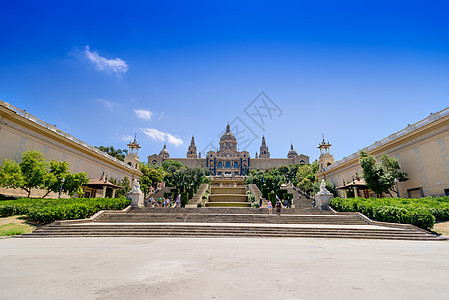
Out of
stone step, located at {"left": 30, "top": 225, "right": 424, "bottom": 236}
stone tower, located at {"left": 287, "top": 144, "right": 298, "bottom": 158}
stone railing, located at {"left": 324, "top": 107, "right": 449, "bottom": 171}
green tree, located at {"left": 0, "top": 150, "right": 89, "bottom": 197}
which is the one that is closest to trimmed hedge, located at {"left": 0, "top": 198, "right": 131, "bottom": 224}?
stone step, located at {"left": 30, "top": 225, "right": 424, "bottom": 236}

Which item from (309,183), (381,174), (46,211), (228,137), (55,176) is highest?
(228,137)

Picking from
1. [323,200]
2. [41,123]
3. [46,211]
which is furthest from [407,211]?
[41,123]

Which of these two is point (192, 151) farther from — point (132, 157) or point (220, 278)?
point (220, 278)

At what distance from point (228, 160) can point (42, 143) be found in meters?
86.4

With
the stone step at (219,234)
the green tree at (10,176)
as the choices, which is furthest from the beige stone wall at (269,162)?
the stone step at (219,234)

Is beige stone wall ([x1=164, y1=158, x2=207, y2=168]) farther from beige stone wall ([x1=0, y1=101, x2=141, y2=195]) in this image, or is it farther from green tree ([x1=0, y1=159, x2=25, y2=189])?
green tree ([x1=0, y1=159, x2=25, y2=189])

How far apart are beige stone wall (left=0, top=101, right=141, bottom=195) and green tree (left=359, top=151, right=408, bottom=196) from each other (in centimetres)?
2761

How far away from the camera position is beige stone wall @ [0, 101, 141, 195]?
19.4 meters

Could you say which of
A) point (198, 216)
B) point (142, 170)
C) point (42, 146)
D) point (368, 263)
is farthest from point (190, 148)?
point (368, 263)

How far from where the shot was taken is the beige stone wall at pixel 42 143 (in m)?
19.4

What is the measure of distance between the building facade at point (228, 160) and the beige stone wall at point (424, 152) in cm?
7785

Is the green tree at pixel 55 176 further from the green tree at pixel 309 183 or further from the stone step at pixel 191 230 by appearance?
the green tree at pixel 309 183

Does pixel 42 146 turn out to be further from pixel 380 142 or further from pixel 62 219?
pixel 380 142

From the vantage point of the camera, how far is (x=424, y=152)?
841 inches
